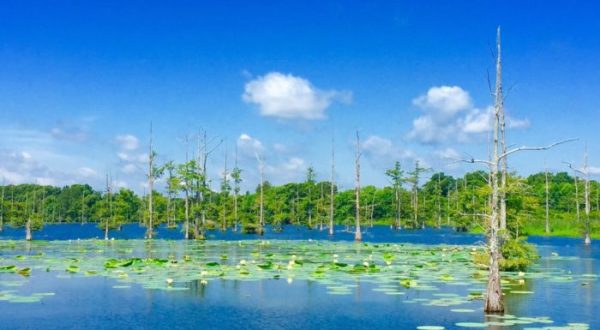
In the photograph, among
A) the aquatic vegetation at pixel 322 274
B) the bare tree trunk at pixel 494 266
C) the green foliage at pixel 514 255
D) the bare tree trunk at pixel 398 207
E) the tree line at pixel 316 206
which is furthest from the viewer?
the bare tree trunk at pixel 398 207

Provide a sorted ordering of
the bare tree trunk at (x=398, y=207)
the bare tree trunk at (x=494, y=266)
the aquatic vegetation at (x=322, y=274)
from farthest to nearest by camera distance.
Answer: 1. the bare tree trunk at (x=398, y=207)
2. the aquatic vegetation at (x=322, y=274)
3. the bare tree trunk at (x=494, y=266)

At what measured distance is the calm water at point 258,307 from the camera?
12.7 m

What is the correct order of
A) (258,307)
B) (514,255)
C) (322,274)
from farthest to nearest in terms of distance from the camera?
(514,255)
(322,274)
(258,307)

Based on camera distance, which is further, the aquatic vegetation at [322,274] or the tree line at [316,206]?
the tree line at [316,206]

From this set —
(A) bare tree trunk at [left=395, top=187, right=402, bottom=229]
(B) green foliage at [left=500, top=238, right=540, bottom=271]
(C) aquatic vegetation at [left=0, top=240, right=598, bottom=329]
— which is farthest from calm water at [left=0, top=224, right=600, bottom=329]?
(A) bare tree trunk at [left=395, top=187, right=402, bottom=229]

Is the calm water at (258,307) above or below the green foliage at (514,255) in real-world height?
below

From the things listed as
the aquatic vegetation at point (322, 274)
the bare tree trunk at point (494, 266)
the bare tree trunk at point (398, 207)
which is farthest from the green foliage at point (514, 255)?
the bare tree trunk at point (398, 207)

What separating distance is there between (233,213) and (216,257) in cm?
3681

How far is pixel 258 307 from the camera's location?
14.6m

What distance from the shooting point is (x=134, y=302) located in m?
15.3

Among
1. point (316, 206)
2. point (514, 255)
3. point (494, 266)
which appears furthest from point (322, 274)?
point (316, 206)


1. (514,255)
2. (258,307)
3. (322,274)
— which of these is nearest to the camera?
(258,307)

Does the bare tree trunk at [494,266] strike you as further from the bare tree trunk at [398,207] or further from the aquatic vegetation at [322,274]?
the bare tree trunk at [398,207]

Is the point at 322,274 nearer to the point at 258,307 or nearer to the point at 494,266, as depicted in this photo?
the point at 258,307
